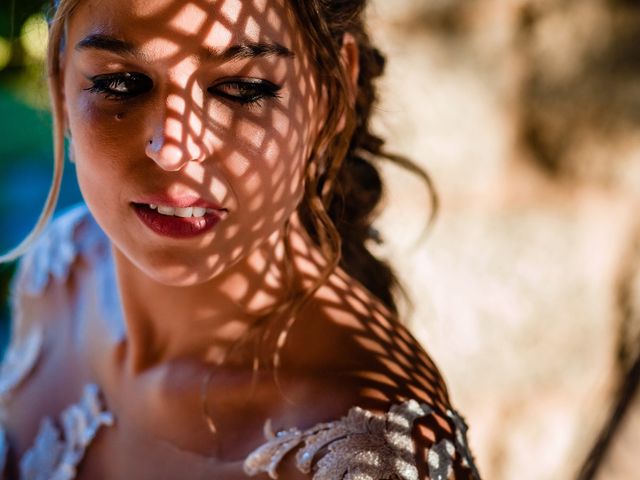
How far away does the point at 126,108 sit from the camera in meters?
1.37

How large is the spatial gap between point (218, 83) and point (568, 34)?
1.41 metres

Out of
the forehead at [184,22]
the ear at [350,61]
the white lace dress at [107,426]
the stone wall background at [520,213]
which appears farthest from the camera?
the stone wall background at [520,213]

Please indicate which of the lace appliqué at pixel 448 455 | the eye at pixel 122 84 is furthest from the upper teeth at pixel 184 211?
the lace appliqué at pixel 448 455

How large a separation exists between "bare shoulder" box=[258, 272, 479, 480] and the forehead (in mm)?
560

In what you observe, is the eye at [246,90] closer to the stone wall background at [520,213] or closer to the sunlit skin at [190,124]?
the sunlit skin at [190,124]

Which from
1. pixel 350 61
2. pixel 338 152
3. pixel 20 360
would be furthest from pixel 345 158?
pixel 20 360

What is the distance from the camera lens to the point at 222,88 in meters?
1.35

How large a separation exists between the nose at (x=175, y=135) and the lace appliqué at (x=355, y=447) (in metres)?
0.51

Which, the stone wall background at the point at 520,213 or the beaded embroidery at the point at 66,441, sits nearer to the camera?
the beaded embroidery at the point at 66,441

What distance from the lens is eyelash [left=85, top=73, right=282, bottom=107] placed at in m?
1.35

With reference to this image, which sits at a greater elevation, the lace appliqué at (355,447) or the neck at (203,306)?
the neck at (203,306)

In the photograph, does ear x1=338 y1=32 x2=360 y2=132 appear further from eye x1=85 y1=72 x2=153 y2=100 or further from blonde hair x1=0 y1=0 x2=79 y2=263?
blonde hair x1=0 y1=0 x2=79 y2=263

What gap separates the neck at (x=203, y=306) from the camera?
1652 mm

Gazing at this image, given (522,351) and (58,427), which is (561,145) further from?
(58,427)
